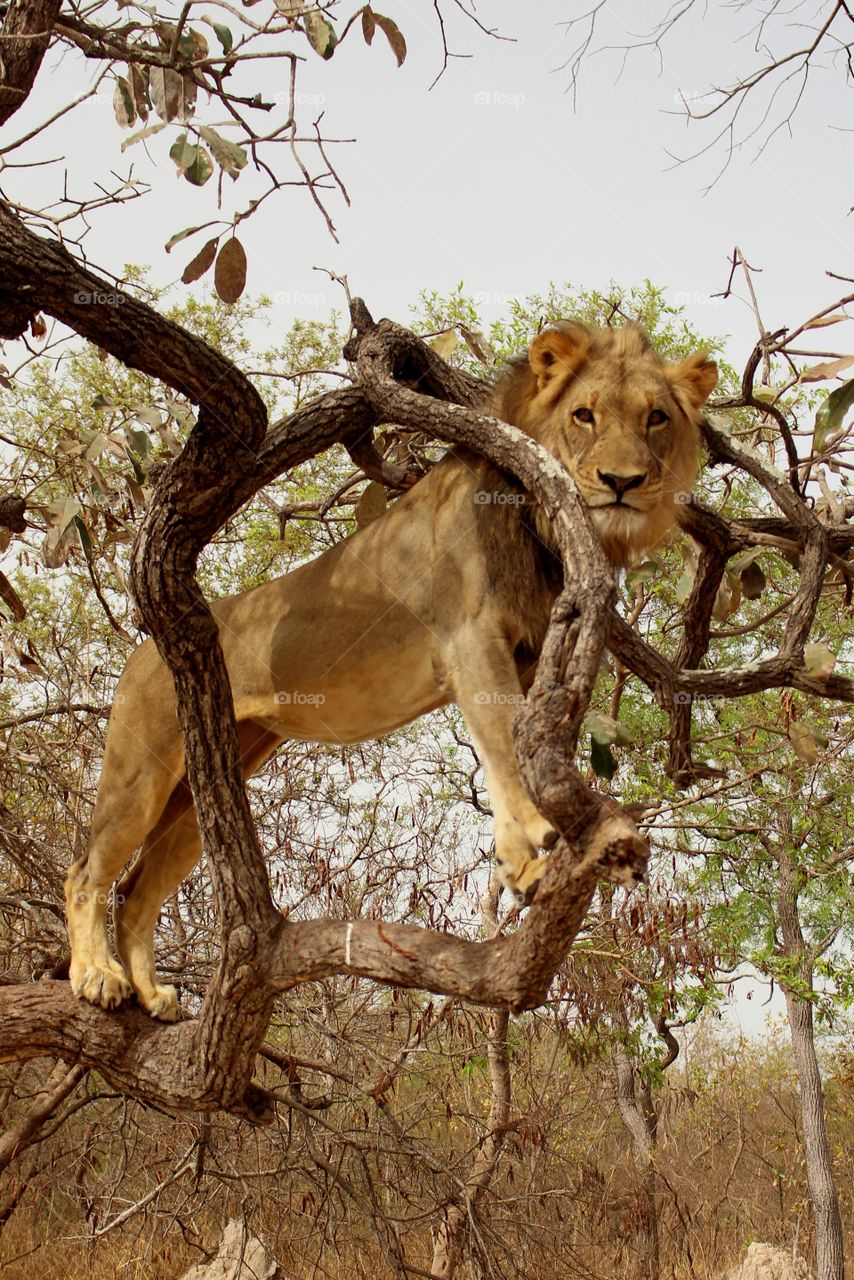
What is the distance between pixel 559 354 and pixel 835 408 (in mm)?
1024

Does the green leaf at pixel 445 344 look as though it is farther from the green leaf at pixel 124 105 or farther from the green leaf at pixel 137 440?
the green leaf at pixel 124 105

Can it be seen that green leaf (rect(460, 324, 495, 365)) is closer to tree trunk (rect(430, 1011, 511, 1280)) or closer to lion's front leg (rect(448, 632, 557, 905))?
lion's front leg (rect(448, 632, 557, 905))

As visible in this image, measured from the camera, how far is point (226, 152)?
4.05 meters

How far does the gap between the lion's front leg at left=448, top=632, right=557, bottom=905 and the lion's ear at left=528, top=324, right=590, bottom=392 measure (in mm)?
870

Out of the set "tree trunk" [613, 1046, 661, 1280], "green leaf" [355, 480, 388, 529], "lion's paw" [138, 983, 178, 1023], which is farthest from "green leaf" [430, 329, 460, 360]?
"tree trunk" [613, 1046, 661, 1280]

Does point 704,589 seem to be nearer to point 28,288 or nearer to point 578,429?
point 578,429

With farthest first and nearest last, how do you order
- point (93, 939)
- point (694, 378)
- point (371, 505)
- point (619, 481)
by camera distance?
1. point (93, 939)
2. point (371, 505)
3. point (694, 378)
4. point (619, 481)

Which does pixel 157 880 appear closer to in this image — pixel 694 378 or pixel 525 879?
pixel 525 879

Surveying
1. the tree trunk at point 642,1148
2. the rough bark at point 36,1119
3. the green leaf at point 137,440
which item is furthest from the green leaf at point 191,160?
the tree trunk at point 642,1148

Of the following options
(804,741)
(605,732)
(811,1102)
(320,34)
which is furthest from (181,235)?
(811,1102)

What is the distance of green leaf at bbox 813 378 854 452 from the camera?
4.02 meters

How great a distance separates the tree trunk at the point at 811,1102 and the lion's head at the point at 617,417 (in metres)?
12.0

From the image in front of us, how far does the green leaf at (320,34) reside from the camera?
4.11m

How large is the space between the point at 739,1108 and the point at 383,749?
10.4m
